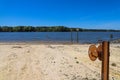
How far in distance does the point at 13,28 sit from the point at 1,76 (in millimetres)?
126285

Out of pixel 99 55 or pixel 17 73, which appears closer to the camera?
pixel 99 55

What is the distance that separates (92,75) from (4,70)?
341 cm

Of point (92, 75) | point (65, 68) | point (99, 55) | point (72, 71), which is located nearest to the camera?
point (99, 55)

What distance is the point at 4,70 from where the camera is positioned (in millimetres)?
8547

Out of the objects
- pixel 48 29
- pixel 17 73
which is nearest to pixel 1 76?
pixel 17 73

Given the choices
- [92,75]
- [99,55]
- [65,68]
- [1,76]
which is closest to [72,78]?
[92,75]

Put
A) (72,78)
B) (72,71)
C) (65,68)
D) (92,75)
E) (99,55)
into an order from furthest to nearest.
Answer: (65,68), (72,71), (92,75), (72,78), (99,55)

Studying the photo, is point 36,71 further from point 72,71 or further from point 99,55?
point 99,55

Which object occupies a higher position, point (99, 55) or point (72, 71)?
point (99, 55)

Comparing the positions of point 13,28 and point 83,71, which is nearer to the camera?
point 83,71

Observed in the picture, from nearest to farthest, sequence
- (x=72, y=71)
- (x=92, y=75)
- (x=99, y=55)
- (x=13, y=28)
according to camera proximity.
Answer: (x=99, y=55), (x=92, y=75), (x=72, y=71), (x=13, y=28)

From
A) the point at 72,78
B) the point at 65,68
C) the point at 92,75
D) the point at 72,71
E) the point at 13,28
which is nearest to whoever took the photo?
the point at 72,78

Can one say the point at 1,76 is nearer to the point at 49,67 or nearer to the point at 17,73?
the point at 17,73

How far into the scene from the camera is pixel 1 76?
24.6 feet
